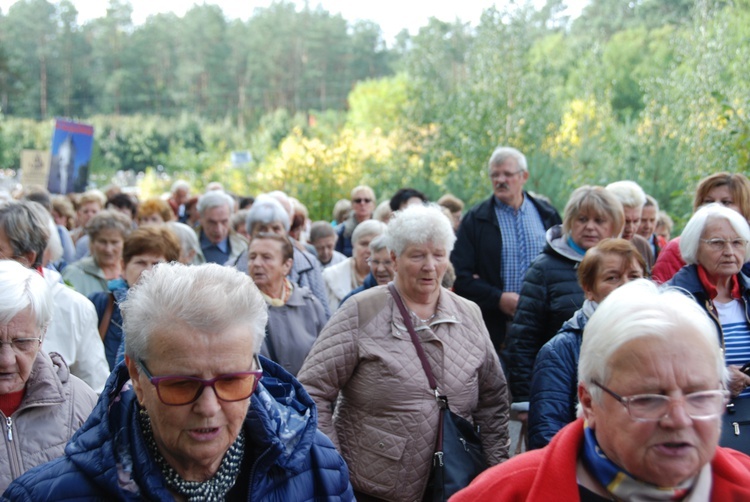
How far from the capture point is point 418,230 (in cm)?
449

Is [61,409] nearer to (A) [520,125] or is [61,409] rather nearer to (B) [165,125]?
(A) [520,125]

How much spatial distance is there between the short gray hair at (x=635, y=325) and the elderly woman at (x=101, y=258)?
4608 mm

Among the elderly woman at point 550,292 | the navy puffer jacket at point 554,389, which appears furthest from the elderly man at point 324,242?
the navy puffer jacket at point 554,389

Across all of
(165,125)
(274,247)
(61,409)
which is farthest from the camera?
(165,125)

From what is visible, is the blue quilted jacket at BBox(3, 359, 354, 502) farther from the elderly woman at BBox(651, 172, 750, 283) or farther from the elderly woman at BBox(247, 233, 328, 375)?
the elderly woman at BBox(651, 172, 750, 283)

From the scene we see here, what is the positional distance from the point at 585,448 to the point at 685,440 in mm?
259

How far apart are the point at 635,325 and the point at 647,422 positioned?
229 mm

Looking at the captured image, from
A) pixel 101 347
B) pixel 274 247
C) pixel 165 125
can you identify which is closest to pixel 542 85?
pixel 274 247

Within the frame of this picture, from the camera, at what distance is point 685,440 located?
200 cm

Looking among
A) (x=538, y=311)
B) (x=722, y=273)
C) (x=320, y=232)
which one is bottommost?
(x=320, y=232)

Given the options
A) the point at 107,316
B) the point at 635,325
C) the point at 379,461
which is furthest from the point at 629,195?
the point at 635,325

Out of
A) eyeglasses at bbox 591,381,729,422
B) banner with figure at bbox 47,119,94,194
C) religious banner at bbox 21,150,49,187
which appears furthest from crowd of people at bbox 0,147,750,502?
religious banner at bbox 21,150,49,187

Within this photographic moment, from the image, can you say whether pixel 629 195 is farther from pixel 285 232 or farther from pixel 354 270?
pixel 285 232

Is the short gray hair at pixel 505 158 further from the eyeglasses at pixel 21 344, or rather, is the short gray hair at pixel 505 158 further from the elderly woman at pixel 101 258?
the eyeglasses at pixel 21 344
